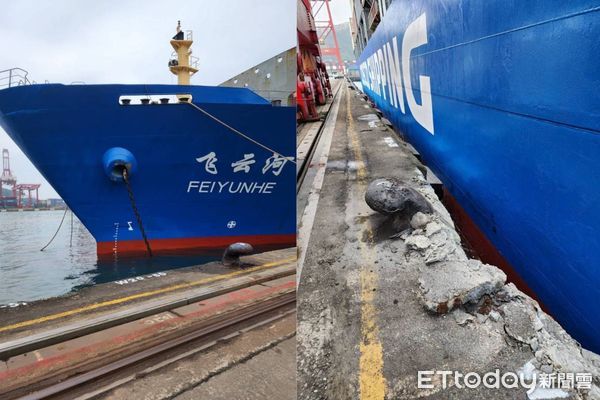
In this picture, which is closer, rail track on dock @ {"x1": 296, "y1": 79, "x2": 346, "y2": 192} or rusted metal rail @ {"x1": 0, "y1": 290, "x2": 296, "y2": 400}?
rusted metal rail @ {"x1": 0, "y1": 290, "x2": 296, "y2": 400}

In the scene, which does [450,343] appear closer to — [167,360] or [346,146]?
[167,360]

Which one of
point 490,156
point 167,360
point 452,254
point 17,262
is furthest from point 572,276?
point 17,262

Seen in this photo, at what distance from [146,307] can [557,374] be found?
2.97 metres

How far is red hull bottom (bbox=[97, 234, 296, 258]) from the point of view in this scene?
869cm

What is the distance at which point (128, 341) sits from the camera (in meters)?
2.80

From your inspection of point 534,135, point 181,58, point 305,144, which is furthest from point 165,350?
point 181,58

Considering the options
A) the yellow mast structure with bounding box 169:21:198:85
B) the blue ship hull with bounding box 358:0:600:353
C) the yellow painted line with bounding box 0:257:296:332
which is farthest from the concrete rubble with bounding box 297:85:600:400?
the yellow mast structure with bounding box 169:21:198:85

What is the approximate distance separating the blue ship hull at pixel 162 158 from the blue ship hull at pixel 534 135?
4.56m

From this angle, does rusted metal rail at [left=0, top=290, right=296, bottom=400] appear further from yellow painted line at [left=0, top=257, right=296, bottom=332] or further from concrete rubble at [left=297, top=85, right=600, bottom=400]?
yellow painted line at [left=0, top=257, right=296, bottom=332]

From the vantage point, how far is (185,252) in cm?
891

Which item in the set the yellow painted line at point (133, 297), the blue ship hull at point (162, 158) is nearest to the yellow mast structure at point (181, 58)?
the blue ship hull at point (162, 158)

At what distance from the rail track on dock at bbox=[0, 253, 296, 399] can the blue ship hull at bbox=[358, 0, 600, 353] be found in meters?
1.89

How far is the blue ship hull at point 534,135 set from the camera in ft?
6.97

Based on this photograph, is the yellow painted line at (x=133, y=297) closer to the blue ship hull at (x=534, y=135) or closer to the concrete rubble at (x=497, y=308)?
the concrete rubble at (x=497, y=308)
